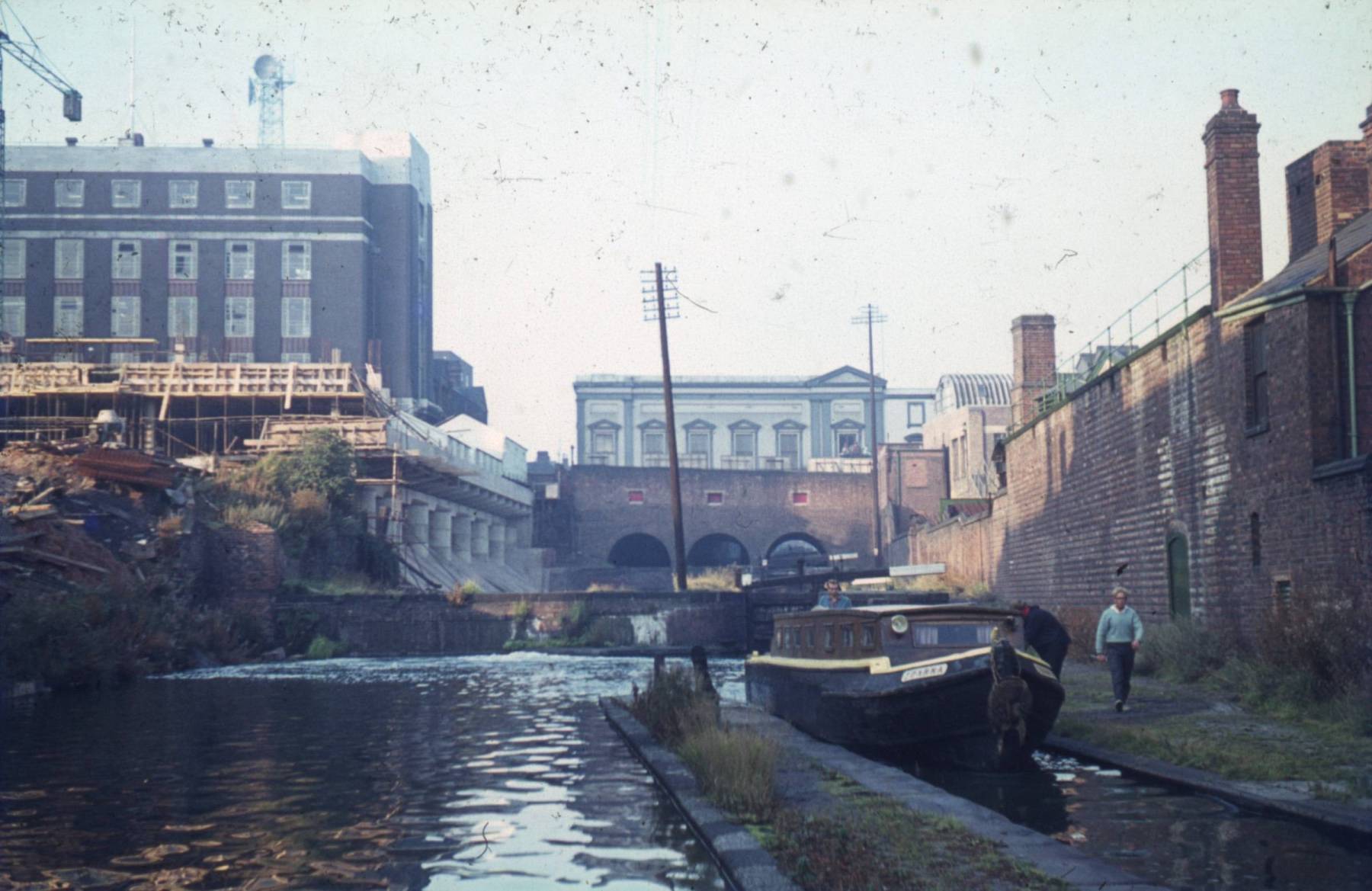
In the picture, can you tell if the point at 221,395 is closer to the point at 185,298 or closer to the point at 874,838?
the point at 185,298

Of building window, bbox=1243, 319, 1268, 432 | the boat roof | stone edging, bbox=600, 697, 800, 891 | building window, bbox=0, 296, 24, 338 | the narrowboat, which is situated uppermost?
building window, bbox=0, 296, 24, 338

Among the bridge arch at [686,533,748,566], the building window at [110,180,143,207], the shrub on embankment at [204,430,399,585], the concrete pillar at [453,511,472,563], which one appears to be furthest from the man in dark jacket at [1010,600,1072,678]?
the building window at [110,180,143,207]

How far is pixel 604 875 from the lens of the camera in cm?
855

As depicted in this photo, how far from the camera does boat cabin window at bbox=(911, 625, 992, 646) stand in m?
15.1

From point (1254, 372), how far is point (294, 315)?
60772mm

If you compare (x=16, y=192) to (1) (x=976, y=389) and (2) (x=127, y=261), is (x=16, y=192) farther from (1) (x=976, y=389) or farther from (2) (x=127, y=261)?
(1) (x=976, y=389)

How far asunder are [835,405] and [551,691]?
239ft

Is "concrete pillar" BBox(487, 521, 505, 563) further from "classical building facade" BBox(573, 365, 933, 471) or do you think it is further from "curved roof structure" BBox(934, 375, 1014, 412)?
"curved roof structure" BBox(934, 375, 1014, 412)

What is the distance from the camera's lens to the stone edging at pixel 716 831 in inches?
313

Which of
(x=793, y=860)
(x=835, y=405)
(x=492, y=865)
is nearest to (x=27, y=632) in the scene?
(x=492, y=865)

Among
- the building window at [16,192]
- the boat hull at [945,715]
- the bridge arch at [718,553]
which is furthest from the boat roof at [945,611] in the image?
the building window at [16,192]

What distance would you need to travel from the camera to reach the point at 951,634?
15.2m

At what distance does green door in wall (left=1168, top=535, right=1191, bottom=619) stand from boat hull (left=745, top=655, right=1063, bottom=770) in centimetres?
1137

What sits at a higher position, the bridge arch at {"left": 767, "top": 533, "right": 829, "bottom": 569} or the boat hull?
the bridge arch at {"left": 767, "top": 533, "right": 829, "bottom": 569}
